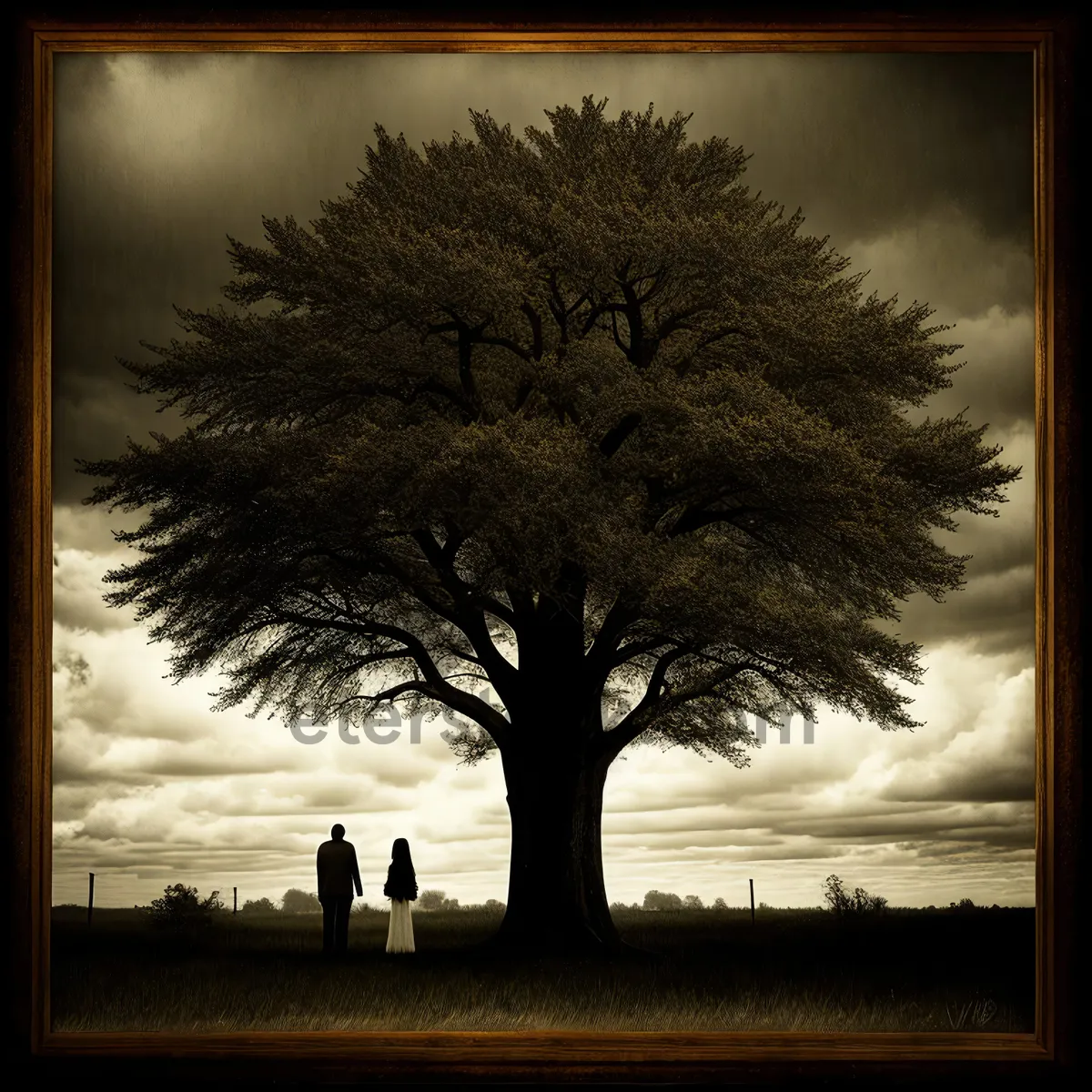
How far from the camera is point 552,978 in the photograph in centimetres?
1057

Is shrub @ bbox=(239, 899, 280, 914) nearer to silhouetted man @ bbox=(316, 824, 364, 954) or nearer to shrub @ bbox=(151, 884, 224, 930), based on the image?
shrub @ bbox=(151, 884, 224, 930)

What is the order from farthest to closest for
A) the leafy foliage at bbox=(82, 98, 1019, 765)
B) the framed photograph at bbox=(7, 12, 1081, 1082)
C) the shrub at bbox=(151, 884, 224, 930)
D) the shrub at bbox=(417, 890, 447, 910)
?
1. the leafy foliage at bbox=(82, 98, 1019, 765)
2. the shrub at bbox=(417, 890, 447, 910)
3. the shrub at bbox=(151, 884, 224, 930)
4. the framed photograph at bbox=(7, 12, 1081, 1082)

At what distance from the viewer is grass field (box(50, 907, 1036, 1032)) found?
947cm

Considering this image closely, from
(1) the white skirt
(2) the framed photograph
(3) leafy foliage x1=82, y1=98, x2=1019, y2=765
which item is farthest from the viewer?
(3) leafy foliage x1=82, y1=98, x2=1019, y2=765

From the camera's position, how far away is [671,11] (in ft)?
31.8

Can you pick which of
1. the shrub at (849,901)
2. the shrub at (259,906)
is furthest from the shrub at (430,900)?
the shrub at (849,901)

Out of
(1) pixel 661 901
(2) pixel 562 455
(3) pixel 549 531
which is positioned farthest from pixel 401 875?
(2) pixel 562 455

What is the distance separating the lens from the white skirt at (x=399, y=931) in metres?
10.3

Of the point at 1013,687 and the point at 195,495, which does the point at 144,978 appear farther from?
the point at 1013,687

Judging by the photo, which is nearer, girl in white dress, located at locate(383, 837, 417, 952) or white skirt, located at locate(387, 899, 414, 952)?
girl in white dress, located at locate(383, 837, 417, 952)

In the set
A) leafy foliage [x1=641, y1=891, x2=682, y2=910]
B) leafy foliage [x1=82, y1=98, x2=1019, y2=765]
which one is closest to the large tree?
leafy foliage [x1=82, y1=98, x2=1019, y2=765]

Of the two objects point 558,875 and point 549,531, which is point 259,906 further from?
point 549,531

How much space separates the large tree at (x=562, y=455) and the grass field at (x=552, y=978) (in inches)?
35.9

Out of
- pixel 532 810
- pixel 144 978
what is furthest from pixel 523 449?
pixel 144 978
